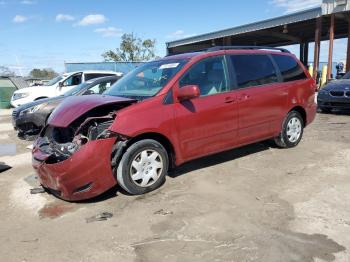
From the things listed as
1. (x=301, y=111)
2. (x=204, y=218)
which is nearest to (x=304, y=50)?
(x=301, y=111)

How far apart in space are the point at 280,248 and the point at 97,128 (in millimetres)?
2451

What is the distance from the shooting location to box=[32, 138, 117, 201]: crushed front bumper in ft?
14.8

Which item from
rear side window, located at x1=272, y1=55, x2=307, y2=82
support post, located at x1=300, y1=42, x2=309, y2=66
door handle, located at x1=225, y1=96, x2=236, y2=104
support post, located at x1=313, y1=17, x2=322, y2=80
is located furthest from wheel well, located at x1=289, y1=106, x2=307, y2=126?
support post, located at x1=300, y1=42, x2=309, y2=66

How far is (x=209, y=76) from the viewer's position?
A: 5730mm

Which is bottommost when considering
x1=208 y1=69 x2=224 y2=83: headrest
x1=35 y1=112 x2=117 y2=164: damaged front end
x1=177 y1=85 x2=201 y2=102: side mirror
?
x1=35 y1=112 x2=117 y2=164: damaged front end

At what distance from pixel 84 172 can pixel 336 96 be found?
934cm

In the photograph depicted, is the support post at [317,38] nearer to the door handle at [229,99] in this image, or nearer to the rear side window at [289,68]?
the rear side window at [289,68]

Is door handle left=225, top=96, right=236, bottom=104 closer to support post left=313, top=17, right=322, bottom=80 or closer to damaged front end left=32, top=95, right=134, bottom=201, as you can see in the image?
damaged front end left=32, top=95, right=134, bottom=201

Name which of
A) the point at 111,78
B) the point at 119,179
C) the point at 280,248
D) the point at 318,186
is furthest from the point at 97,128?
the point at 111,78

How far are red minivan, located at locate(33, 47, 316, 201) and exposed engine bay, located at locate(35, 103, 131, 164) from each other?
0.01 m

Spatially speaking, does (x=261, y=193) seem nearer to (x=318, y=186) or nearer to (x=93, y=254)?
(x=318, y=186)

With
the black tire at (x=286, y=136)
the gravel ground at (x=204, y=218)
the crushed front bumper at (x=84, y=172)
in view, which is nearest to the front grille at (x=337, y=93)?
the black tire at (x=286, y=136)

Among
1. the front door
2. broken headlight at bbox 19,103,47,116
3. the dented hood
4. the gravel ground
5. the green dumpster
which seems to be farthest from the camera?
the green dumpster

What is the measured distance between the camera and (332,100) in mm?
11750
